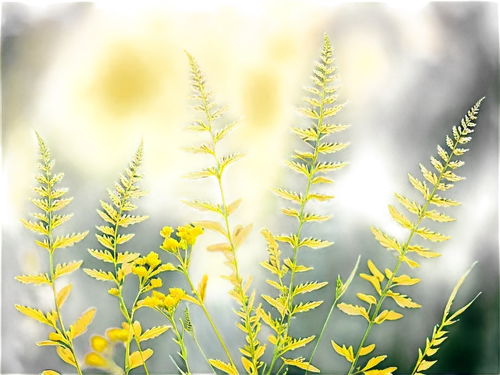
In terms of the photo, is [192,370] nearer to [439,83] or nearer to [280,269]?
[280,269]

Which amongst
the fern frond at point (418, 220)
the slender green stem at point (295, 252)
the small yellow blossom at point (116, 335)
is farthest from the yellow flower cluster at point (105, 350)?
the fern frond at point (418, 220)

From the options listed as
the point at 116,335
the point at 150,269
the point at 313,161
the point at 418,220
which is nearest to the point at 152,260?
the point at 150,269

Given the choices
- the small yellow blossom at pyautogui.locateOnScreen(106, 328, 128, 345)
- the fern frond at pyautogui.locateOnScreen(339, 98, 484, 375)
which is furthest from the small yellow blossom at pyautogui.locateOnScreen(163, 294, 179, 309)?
the fern frond at pyautogui.locateOnScreen(339, 98, 484, 375)

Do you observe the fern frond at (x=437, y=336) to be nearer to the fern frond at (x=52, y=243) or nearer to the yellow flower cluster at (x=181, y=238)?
the yellow flower cluster at (x=181, y=238)

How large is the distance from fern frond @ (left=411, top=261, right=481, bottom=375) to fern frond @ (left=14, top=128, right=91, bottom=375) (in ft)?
1.65

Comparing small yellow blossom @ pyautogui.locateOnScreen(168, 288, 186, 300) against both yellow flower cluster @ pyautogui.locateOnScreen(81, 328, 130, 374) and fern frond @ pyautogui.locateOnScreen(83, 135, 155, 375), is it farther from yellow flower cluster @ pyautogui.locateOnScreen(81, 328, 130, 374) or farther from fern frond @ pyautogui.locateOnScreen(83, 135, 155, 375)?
yellow flower cluster @ pyautogui.locateOnScreen(81, 328, 130, 374)

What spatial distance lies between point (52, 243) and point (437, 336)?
1.90 ft

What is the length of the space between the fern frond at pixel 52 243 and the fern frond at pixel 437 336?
50cm

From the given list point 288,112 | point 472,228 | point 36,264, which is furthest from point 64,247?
point 472,228

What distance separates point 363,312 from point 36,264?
19.8 inches

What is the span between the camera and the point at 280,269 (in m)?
0.77

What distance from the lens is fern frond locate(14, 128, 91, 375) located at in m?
0.78

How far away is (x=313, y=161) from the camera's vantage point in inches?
30.1

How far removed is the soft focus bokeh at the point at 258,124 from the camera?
820 mm
